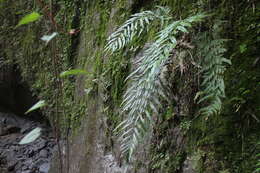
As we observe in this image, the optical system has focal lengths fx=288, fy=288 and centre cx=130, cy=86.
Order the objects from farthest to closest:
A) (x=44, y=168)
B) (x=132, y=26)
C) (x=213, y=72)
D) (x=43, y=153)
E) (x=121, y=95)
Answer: (x=43, y=153)
(x=44, y=168)
(x=121, y=95)
(x=132, y=26)
(x=213, y=72)

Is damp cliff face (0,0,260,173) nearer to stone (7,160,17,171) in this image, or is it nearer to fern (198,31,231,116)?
fern (198,31,231,116)

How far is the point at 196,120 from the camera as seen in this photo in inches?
60.7

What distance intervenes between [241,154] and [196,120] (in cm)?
31

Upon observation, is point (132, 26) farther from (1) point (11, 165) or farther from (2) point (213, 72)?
(1) point (11, 165)

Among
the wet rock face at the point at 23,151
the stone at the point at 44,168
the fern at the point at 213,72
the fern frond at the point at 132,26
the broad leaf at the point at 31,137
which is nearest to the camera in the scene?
the broad leaf at the point at 31,137

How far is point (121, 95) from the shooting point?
233 centimetres

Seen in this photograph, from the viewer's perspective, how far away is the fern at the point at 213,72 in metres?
1.29

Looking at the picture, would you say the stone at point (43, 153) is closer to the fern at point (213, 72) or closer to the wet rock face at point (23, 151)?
the wet rock face at point (23, 151)

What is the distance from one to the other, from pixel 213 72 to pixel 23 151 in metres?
4.23

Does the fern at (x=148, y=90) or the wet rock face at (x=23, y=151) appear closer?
the fern at (x=148, y=90)

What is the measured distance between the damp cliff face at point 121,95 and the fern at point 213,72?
11cm

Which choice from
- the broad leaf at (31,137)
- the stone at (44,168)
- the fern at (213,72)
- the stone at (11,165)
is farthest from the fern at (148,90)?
the stone at (11,165)

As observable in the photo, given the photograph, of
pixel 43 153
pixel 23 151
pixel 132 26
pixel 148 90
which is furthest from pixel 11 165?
pixel 148 90

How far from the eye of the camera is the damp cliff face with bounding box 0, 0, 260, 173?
135 cm
